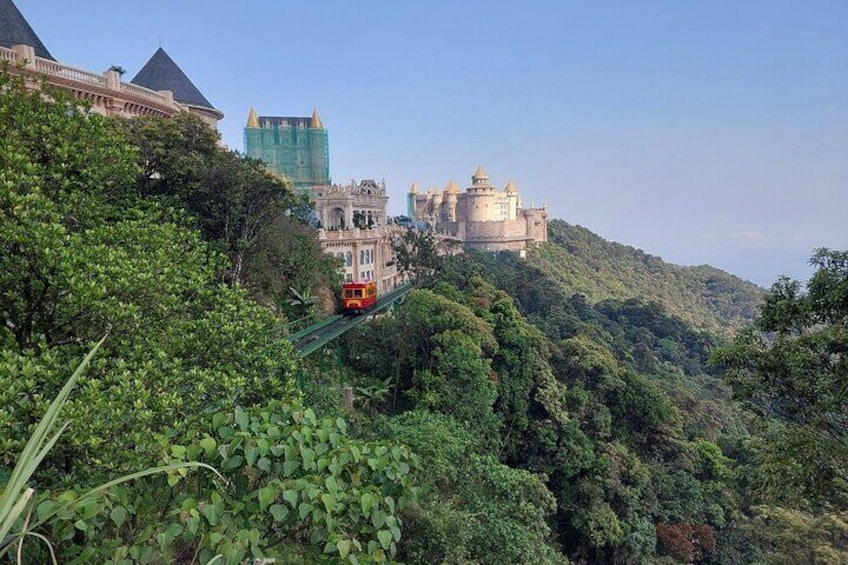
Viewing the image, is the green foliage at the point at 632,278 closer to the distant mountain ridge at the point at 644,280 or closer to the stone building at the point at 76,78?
the distant mountain ridge at the point at 644,280

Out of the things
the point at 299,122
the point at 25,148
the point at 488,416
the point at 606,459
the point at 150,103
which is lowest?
the point at 606,459

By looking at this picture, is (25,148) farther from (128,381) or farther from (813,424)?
(813,424)

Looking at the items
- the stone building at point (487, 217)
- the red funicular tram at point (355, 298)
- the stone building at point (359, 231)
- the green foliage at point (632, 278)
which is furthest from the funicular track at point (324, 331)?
the stone building at point (487, 217)

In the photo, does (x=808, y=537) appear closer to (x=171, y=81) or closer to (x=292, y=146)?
(x=171, y=81)

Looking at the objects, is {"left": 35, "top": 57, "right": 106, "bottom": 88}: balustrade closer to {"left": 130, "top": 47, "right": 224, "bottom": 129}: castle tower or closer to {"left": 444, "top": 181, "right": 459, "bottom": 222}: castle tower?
{"left": 130, "top": 47, "right": 224, "bottom": 129}: castle tower

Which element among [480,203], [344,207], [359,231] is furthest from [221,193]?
[480,203]

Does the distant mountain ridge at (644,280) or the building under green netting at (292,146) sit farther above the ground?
the building under green netting at (292,146)

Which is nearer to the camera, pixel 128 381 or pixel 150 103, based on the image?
pixel 128 381

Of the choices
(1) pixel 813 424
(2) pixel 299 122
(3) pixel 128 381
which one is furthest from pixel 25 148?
(2) pixel 299 122
